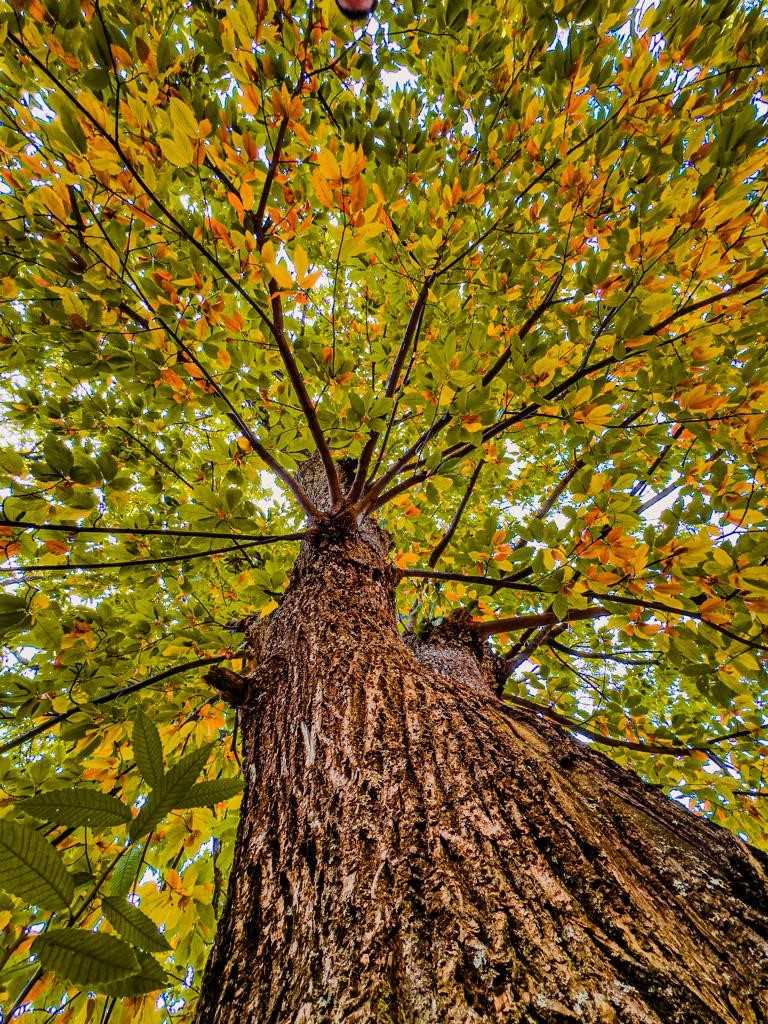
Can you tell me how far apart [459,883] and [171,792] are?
648mm

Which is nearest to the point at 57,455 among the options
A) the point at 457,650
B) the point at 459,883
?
the point at 459,883

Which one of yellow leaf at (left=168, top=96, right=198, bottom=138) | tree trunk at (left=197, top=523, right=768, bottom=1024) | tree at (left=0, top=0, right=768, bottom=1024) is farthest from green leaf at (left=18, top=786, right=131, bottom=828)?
yellow leaf at (left=168, top=96, right=198, bottom=138)

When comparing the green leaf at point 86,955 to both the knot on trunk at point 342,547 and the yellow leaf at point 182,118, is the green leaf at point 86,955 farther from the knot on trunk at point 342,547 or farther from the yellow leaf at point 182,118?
the knot on trunk at point 342,547

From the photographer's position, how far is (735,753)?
2.48m

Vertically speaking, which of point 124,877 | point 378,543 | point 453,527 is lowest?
point 124,877

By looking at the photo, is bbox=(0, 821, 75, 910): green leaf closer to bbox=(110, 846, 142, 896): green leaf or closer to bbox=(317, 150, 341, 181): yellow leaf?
bbox=(110, 846, 142, 896): green leaf

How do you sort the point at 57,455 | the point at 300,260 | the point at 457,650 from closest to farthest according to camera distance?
the point at 300,260
the point at 57,455
the point at 457,650

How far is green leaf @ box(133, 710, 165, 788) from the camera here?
51cm

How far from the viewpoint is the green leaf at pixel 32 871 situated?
44 centimetres

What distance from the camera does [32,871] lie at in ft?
1.47

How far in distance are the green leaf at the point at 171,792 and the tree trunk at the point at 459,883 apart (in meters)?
0.51

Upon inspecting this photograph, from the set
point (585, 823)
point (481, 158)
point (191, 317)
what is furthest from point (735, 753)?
point (191, 317)

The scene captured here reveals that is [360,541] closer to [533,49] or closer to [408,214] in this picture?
[408,214]

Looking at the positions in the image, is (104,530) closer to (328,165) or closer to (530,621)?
(328,165)
